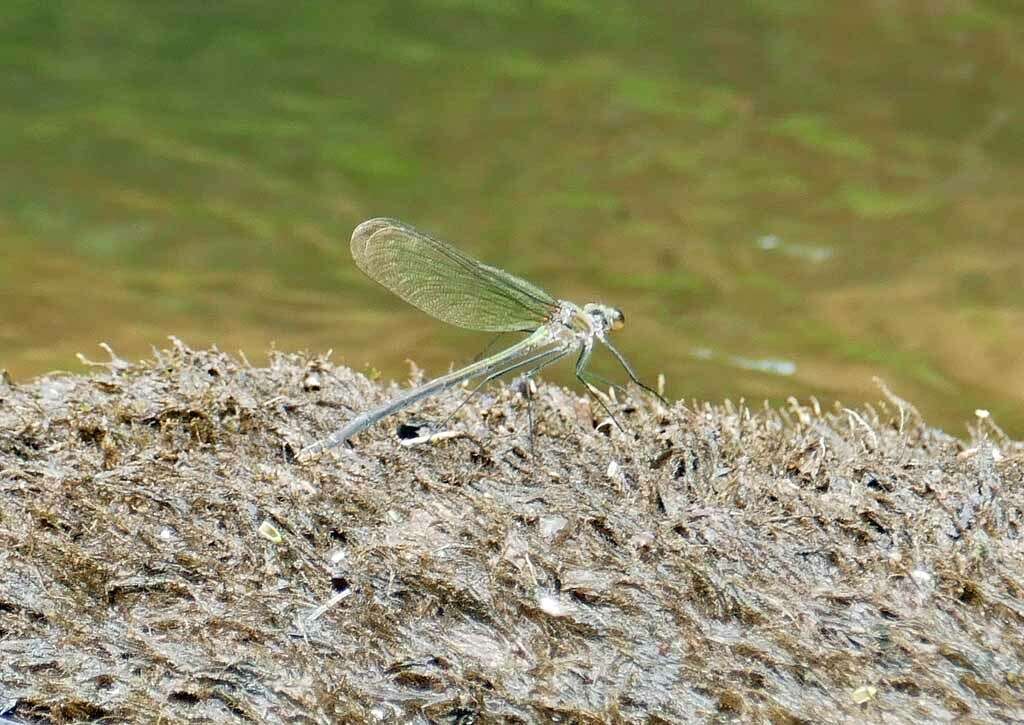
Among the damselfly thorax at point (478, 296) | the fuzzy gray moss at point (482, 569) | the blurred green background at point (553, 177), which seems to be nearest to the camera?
the fuzzy gray moss at point (482, 569)

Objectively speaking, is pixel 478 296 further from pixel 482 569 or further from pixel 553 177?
pixel 553 177

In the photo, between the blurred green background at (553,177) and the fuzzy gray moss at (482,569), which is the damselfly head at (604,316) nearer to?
the fuzzy gray moss at (482,569)

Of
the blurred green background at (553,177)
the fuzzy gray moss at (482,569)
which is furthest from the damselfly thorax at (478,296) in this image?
the blurred green background at (553,177)

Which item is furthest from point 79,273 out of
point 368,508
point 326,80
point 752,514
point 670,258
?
point 752,514

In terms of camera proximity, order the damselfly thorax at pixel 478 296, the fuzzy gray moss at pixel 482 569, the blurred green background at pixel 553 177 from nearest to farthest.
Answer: the fuzzy gray moss at pixel 482 569, the damselfly thorax at pixel 478 296, the blurred green background at pixel 553 177

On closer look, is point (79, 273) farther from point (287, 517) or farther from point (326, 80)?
point (287, 517)

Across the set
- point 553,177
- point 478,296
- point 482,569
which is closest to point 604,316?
point 478,296

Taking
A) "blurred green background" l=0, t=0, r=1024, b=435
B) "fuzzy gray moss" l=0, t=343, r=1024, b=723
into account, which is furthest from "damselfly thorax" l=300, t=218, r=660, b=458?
"blurred green background" l=0, t=0, r=1024, b=435
